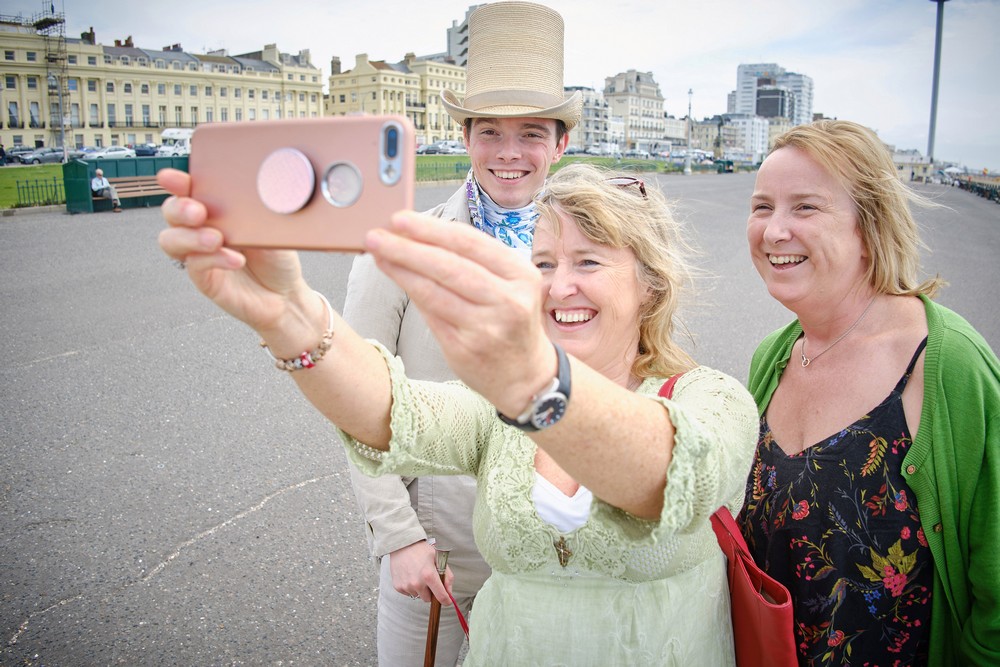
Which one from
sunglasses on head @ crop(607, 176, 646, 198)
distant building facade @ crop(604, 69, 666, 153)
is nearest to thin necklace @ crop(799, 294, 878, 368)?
sunglasses on head @ crop(607, 176, 646, 198)

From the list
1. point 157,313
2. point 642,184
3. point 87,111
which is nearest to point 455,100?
point 642,184

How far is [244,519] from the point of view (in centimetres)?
399

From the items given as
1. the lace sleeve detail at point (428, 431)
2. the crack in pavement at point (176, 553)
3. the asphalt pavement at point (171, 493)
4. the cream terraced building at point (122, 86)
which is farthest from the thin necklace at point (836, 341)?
Result: the cream terraced building at point (122, 86)

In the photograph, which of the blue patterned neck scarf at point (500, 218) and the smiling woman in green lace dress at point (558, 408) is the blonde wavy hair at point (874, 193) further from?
the blue patterned neck scarf at point (500, 218)

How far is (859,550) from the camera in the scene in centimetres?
181

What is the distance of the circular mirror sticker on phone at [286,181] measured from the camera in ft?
3.10

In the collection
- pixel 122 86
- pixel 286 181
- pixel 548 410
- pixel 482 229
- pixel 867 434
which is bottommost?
pixel 867 434

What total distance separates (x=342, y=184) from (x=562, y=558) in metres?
0.97

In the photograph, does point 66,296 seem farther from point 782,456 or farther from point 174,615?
point 782,456

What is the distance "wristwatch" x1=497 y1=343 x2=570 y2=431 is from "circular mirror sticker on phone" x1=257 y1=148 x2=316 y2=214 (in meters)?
0.42

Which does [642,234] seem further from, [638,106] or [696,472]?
[638,106]

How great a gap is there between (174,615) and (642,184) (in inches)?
114

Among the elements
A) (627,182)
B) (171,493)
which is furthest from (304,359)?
(171,493)

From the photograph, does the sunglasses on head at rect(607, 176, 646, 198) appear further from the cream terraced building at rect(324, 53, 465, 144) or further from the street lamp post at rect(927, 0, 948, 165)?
the cream terraced building at rect(324, 53, 465, 144)
